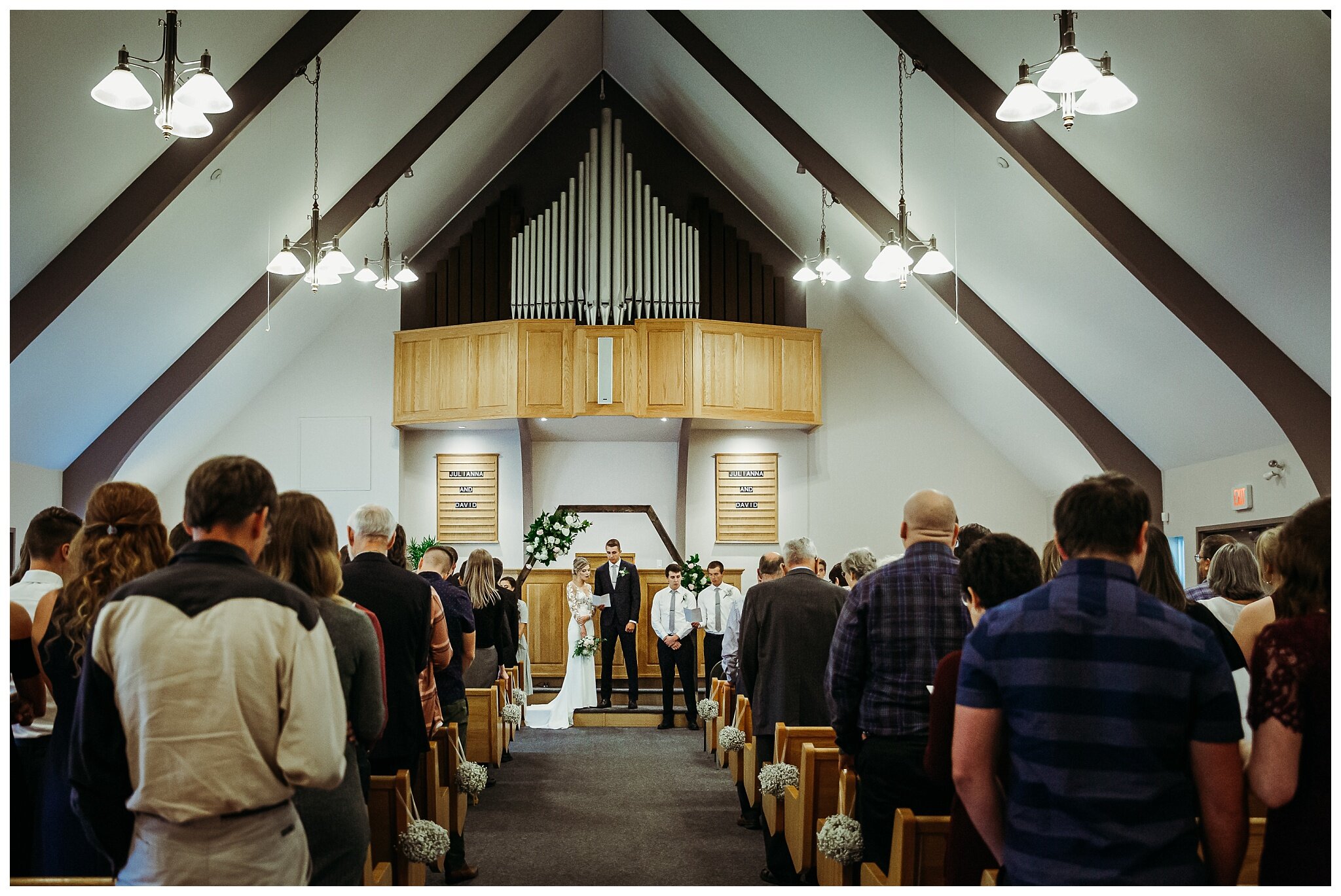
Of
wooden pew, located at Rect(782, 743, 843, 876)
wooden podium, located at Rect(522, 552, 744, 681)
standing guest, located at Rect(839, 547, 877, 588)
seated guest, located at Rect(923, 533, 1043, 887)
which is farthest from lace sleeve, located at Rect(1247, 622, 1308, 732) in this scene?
wooden podium, located at Rect(522, 552, 744, 681)

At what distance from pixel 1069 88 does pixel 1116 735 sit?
10.7ft

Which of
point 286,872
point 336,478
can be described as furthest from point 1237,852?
point 336,478

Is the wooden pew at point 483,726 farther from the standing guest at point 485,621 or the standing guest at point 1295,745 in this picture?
the standing guest at point 1295,745

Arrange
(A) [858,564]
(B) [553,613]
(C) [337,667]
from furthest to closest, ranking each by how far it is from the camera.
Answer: (B) [553,613] → (A) [858,564] → (C) [337,667]

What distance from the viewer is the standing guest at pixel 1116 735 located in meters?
1.94

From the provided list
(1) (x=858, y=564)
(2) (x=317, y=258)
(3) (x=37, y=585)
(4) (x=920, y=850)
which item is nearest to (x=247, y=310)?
(2) (x=317, y=258)

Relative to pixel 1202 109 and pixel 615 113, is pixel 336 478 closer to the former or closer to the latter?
pixel 615 113

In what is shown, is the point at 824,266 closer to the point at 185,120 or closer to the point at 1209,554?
the point at 1209,554

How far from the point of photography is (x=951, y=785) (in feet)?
9.82

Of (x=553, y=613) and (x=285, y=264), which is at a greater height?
(x=285, y=264)

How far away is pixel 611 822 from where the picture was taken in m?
5.53

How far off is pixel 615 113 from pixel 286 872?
412 inches

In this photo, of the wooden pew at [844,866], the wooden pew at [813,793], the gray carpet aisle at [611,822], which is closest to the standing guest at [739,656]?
the gray carpet aisle at [611,822]

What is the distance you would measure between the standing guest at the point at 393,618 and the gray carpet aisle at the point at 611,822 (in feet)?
3.40
